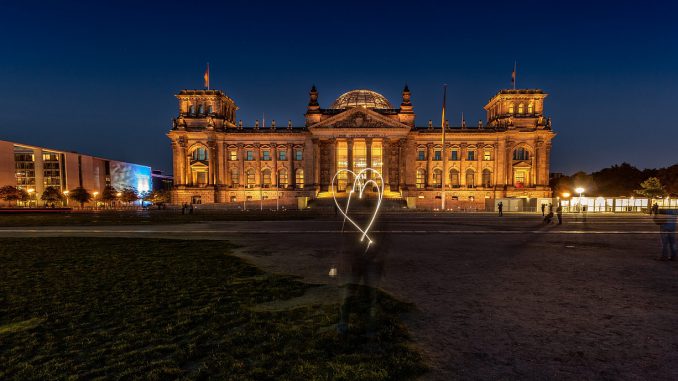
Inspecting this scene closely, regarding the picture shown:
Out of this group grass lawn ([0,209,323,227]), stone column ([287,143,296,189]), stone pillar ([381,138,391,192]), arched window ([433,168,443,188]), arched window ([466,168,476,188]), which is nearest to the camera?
grass lawn ([0,209,323,227])

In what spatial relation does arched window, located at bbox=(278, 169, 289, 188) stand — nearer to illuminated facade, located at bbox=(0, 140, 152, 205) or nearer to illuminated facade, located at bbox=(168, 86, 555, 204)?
illuminated facade, located at bbox=(168, 86, 555, 204)

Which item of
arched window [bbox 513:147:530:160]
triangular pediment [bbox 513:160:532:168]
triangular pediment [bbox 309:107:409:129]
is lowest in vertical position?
triangular pediment [bbox 513:160:532:168]

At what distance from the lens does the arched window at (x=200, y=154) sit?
7912 cm

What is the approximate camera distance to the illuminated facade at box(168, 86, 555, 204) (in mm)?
75312

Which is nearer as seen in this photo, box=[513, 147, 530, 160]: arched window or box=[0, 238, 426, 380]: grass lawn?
box=[0, 238, 426, 380]: grass lawn

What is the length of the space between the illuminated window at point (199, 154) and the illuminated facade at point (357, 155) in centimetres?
23

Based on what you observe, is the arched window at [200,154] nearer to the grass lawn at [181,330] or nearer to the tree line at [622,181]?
the grass lawn at [181,330]

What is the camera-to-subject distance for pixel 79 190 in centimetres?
7675

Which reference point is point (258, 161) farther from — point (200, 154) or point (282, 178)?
point (200, 154)

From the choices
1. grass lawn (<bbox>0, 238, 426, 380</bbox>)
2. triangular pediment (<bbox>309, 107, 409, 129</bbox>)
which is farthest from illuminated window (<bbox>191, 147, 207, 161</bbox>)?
grass lawn (<bbox>0, 238, 426, 380</bbox>)

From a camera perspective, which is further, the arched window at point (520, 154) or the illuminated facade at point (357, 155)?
the arched window at point (520, 154)

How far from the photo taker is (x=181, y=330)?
6578 millimetres

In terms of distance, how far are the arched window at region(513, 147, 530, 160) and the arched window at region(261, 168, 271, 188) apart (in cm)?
6068

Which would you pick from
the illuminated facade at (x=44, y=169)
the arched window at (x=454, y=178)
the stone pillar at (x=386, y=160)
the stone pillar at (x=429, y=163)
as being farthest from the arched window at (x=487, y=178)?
the illuminated facade at (x=44, y=169)
